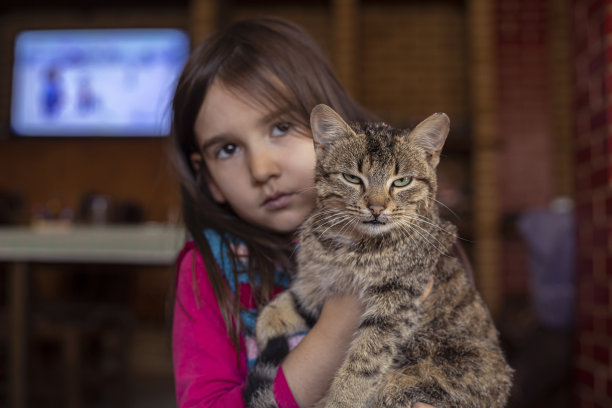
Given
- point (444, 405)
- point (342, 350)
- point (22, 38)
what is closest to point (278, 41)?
point (342, 350)

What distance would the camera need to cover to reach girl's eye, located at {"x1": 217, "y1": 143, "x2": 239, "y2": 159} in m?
1.33

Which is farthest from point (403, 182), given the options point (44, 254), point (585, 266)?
point (44, 254)

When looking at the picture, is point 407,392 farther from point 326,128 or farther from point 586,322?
point 586,322

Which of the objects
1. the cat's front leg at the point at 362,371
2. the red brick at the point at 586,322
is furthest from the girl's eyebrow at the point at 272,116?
the red brick at the point at 586,322

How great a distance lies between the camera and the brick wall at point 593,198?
7.00ft

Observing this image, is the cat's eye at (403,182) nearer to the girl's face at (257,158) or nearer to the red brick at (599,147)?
the girl's face at (257,158)

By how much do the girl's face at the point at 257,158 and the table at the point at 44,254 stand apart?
1286mm

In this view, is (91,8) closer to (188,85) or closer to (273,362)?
(188,85)

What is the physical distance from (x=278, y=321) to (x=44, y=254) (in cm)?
179

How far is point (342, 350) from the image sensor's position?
115cm

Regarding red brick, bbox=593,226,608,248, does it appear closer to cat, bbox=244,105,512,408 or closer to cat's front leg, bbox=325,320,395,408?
cat, bbox=244,105,512,408

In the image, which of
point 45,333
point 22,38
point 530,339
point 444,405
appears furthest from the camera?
point 22,38

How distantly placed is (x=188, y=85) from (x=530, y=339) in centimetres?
278

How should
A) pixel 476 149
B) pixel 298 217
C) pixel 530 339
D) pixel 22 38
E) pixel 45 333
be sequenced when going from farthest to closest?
pixel 22 38 → pixel 476 149 → pixel 530 339 → pixel 45 333 → pixel 298 217
